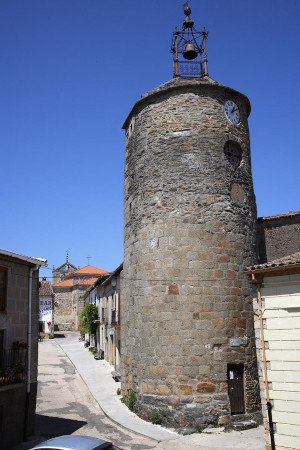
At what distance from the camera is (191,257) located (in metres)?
14.0

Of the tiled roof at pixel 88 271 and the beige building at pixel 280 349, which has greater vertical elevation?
the tiled roof at pixel 88 271

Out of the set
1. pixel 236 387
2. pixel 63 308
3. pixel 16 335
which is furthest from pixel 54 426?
pixel 63 308

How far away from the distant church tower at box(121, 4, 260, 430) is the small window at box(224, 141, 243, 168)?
44 millimetres

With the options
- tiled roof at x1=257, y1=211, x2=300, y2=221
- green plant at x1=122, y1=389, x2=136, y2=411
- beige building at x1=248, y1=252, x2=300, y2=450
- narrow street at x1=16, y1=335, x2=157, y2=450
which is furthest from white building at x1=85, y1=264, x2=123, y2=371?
beige building at x1=248, y1=252, x2=300, y2=450

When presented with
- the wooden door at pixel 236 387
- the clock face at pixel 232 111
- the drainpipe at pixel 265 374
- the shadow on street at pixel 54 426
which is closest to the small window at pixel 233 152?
the clock face at pixel 232 111

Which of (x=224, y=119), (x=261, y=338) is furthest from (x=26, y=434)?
(x=224, y=119)

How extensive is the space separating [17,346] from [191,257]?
234 inches

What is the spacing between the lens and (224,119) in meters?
15.2

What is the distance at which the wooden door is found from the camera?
1334cm

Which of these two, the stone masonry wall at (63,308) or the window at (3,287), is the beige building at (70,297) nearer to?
the stone masonry wall at (63,308)

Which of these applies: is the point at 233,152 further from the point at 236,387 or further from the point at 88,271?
the point at 88,271

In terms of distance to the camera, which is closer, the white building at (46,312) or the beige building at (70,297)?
the white building at (46,312)

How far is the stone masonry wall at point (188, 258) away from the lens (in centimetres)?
1332

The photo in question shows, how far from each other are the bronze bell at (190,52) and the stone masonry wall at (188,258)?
1.90 metres
